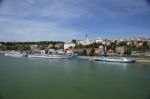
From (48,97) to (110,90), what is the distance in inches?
40.5

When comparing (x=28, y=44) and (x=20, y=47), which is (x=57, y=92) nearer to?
(x=20, y=47)

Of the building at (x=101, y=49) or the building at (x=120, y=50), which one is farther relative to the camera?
the building at (x=101, y=49)

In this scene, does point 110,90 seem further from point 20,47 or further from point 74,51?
point 20,47

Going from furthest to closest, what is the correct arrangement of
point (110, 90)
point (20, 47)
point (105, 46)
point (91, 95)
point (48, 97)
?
point (20, 47) → point (105, 46) → point (110, 90) → point (91, 95) → point (48, 97)

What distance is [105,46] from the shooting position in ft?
54.1

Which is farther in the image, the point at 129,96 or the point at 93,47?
the point at 93,47

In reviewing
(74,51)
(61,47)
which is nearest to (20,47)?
(61,47)

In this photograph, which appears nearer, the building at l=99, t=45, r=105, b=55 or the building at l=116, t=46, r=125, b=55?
the building at l=116, t=46, r=125, b=55

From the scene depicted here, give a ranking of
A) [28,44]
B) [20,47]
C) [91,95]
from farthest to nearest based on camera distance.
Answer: [28,44] → [20,47] → [91,95]

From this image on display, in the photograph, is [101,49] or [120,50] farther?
[101,49]

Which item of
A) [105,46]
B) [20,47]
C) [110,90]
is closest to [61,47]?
[20,47]

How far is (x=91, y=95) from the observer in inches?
130

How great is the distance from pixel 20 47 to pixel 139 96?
16951 mm

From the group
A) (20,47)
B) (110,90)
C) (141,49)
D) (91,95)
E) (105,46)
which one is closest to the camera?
(91,95)
